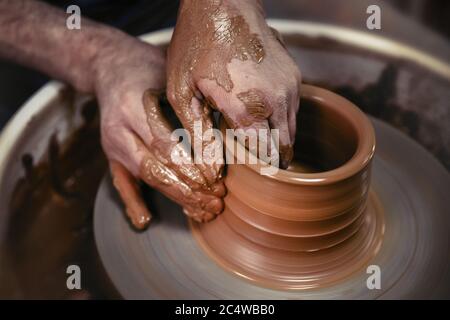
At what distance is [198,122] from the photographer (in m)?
1.16

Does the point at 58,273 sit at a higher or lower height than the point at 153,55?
lower

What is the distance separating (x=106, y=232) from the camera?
1299mm

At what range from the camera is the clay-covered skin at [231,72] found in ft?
3.68

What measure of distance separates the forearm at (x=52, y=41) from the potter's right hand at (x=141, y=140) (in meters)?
0.09

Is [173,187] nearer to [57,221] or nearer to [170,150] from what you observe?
[170,150]

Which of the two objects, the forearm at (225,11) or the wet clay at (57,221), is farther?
the wet clay at (57,221)

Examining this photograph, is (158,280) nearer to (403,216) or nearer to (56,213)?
(56,213)

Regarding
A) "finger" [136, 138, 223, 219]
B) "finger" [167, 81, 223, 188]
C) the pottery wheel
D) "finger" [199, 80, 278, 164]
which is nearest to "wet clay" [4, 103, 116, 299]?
the pottery wheel

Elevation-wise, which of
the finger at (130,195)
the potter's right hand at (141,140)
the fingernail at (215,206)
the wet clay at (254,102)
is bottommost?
the finger at (130,195)

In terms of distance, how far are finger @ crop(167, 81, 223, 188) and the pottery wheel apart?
0.19 metres

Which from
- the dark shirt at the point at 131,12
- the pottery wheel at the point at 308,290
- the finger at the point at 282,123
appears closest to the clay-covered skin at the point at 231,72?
the finger at the point at 282,123

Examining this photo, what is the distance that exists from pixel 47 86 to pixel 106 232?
47 centimetres

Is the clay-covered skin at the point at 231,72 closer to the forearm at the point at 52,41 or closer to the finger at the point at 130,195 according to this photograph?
the finger at the point at 130,195
